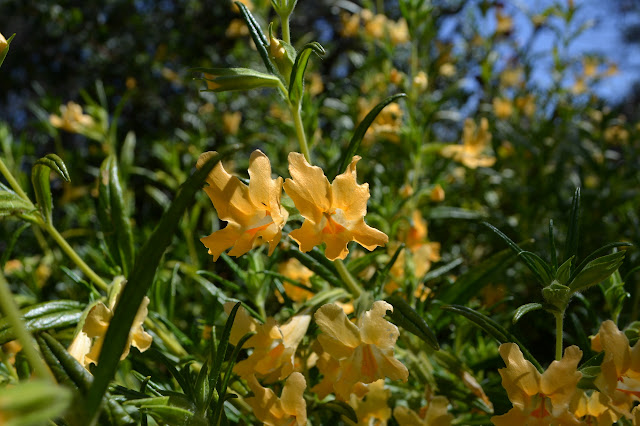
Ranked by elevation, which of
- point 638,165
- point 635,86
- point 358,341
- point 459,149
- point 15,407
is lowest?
point 635,86

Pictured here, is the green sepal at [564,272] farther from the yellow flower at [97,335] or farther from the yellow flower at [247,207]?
the yellow flower at [97,335]

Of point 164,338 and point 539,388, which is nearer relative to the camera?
point 539,388

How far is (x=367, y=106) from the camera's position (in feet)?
6.37

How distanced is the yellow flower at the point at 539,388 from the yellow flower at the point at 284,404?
24 centimetres

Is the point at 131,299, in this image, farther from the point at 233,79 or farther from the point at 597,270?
the point at 597,270

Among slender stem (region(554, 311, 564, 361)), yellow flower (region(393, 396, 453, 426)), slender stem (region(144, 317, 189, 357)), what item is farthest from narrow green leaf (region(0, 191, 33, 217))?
slender stem (region(554, 311, 564, 361))

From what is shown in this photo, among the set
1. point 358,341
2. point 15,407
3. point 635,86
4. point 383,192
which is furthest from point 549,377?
point 635,86

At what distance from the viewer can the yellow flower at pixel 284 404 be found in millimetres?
658

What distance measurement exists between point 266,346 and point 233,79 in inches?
14.5

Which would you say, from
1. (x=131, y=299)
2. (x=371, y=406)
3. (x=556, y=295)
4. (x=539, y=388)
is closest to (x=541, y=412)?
(x=539, y=388)

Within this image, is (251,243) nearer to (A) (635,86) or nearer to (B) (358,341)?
(B) (358,341)

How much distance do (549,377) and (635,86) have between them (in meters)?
5.96

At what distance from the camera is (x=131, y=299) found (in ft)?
1.36

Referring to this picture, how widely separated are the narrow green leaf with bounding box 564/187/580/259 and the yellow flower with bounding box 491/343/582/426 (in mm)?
147
